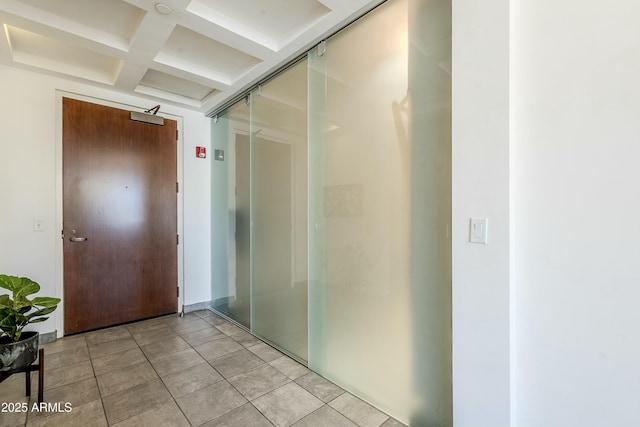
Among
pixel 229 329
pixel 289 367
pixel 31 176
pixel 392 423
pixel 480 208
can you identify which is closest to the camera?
pixel 480 208

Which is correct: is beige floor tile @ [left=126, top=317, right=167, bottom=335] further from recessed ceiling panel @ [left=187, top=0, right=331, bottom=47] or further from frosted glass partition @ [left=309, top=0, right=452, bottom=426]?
recessed ceiling panel @ [left=187, top=0, right=331, bottom=47]

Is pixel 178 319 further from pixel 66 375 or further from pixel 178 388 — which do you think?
pixel 178 388

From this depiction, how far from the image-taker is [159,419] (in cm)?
183

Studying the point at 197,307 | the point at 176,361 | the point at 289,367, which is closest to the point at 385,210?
the point at 289,367

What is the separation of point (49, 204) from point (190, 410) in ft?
8.62

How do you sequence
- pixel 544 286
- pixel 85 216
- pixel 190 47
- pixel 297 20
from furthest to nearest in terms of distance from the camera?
pixel 85 216, pixel 190 47, pixel 297 20, pixel 544 286

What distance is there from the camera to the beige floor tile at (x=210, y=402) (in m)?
1.87

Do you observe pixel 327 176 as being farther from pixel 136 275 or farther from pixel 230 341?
pixel 136 275

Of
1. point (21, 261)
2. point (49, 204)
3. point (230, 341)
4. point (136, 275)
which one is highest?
point (49, 204)

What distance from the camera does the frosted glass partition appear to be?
5.42 feet

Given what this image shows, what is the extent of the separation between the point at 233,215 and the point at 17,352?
2.19m

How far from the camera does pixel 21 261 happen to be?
283cm

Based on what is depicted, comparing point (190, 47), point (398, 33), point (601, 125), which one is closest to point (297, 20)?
point (398, 33)

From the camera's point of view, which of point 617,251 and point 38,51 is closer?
point 617,251
